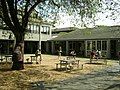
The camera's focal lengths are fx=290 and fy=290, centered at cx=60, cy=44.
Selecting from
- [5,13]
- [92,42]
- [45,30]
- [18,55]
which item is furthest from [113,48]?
[5,13]

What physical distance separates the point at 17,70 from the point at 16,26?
10.5 ft

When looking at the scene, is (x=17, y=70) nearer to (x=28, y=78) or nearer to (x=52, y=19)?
(x=28, y=78)

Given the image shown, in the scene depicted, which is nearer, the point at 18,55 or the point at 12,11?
the point at 12,11

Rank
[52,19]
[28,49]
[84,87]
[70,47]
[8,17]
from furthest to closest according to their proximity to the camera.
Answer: [28,49]
[70,47]
[52,19]
[8,17]
[84,87]

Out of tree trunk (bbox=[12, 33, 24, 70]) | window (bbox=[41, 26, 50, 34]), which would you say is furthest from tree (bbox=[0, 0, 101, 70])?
window (bbox=[41, 26, 50, 34])

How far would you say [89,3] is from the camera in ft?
67.8

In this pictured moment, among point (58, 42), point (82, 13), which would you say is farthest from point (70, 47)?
point (82, 13)

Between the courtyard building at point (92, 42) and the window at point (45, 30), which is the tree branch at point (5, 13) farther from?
the window at point (45, 30)

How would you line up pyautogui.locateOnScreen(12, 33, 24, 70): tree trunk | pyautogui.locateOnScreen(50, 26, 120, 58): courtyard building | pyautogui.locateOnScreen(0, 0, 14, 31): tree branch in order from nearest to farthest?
pyautogui.locateOnScreen(0, 0, 14, 31): tree branch
pyautogui.locateOnScreen(12, 33, 24, 70): tree trunk
pyautogui.locateOnScreen(50, 26, 120, 58): courtyard building

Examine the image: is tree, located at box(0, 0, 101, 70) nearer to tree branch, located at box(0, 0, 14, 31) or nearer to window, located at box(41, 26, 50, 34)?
tree branch, located at box(0, 0, 14, 31)

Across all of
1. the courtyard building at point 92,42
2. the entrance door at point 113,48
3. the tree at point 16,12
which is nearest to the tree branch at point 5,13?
the tree at point 16,12

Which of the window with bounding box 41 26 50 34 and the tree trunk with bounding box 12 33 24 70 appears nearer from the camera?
the tree trunk with bounding box 12 33 24 70

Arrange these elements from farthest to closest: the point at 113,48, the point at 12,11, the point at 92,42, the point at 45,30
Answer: the point at 45,30 → the point at 92,42 → the point at 113,48 → the point at 12,11

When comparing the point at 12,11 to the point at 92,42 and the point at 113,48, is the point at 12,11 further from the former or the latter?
the point at 92,42
